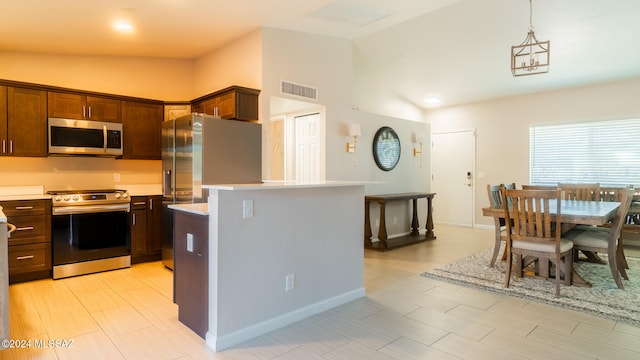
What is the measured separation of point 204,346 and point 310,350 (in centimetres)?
71

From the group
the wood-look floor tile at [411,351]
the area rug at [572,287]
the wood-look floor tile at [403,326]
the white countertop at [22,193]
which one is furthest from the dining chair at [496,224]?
the white countertop at [22,193]

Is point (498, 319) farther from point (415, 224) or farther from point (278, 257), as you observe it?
point (415, 224)

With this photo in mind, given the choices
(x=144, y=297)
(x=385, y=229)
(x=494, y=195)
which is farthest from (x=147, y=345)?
(x=494, y=195)

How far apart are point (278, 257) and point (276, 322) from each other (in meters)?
0.48

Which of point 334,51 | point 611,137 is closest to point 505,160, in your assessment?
point 611,137

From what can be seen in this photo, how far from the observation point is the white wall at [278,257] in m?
2.36

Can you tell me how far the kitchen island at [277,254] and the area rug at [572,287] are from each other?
1.34 metres

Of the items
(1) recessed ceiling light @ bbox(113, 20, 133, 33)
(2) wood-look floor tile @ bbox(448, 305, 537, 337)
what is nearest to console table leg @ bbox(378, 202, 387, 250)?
(2) wood-look floor tile @ bbox(448, 305, 537, 337)

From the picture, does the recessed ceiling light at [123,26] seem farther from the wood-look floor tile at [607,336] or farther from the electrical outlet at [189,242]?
the wood-look floor tile at [607,336]

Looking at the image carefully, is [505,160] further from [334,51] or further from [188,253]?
[188,253]

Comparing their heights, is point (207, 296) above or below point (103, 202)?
below

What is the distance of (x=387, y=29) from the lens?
193 inches

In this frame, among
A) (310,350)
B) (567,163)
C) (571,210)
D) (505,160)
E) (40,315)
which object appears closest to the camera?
(310,350)

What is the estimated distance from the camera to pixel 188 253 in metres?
2.63
